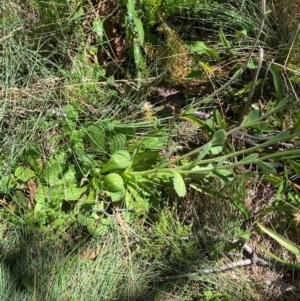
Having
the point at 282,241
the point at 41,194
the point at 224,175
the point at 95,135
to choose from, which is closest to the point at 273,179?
the point at 282,241

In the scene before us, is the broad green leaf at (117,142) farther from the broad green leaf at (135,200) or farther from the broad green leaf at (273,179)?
the broad green leaf at (273,179)

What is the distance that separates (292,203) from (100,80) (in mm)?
786

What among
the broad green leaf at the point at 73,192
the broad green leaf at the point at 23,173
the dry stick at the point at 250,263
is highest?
the broad green leaf at the point at 23,173

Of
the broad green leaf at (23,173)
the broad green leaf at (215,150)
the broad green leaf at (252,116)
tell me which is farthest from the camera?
the broad green leaf at (23,173)

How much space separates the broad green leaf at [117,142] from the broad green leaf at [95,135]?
0.03 m

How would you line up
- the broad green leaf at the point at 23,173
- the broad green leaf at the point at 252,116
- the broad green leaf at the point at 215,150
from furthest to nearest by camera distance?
1. the broad green leaf at the point at 23,173
2. the broad green leaf at the point at 215,150
3. the broad green leaf at the point at 252,116

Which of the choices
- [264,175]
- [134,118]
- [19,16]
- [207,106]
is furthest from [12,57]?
[264,175]

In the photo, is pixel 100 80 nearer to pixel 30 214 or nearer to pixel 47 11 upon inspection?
pixel 47 11

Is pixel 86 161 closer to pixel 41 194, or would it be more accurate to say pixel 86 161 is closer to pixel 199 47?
pixel 41 194

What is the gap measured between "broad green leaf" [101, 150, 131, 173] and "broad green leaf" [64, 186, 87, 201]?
11 centimetres

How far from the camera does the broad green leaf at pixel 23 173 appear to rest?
1618 millimetres

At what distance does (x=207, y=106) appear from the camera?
1.76 meters

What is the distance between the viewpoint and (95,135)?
159 cm

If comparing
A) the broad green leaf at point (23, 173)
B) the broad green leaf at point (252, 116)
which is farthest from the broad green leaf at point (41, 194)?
the broad green leaf at point (252, 116)
